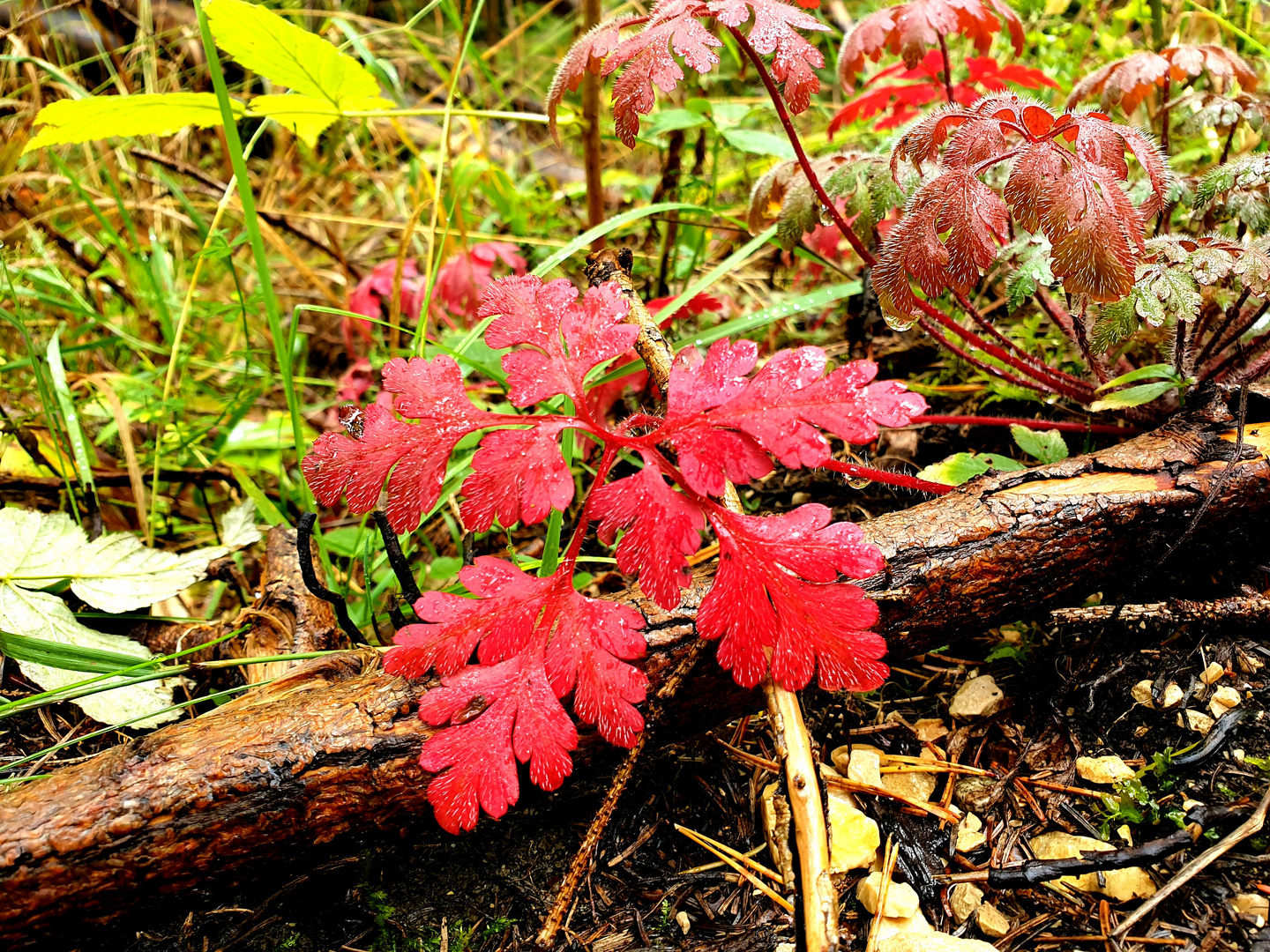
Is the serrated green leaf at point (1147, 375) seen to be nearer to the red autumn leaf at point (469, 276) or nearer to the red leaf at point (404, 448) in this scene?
the red leaf at point (404, 448)

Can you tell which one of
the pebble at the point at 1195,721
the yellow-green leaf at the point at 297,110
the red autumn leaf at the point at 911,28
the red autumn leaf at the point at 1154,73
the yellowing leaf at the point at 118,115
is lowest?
the pebble at the point at 1195,721

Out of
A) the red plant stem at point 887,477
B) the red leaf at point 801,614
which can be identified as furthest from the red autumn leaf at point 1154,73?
the red leaf at point 801,614

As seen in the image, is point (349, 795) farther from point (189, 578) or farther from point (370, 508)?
point (189, 578)

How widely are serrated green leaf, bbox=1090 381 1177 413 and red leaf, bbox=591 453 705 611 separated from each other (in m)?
0.98

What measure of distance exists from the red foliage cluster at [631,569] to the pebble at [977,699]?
0.53m

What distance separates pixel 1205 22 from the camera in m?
3.20

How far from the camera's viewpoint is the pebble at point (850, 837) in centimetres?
123

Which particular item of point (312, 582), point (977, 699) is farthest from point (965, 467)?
point (312, 582)

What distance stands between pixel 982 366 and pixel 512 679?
4.29 feet

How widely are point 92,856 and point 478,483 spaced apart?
76cm

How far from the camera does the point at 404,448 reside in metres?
1.17

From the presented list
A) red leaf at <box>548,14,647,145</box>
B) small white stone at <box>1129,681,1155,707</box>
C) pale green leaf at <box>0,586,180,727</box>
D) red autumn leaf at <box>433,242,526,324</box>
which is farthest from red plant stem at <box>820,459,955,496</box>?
red autumn leaf at <box>433,242,526,324</box>

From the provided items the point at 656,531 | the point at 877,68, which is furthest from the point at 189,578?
the point at 877,68

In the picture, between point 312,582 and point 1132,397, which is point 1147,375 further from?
point 312,582
